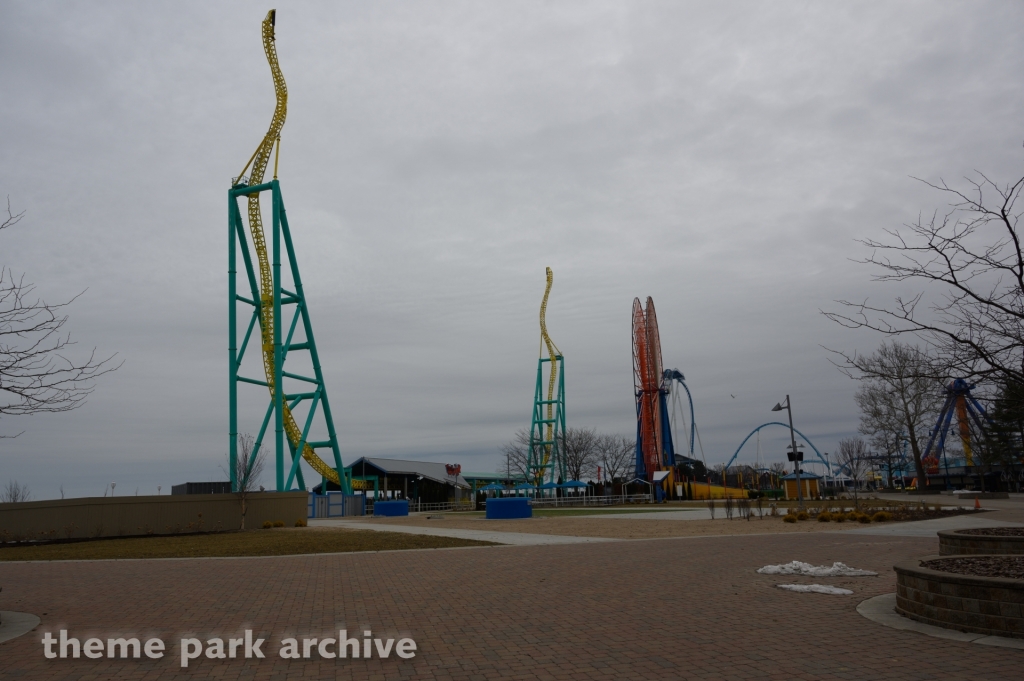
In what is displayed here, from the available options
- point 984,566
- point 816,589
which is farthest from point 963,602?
point 816,589

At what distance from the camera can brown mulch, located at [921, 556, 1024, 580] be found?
7.50 metres

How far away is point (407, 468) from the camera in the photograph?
213 ft

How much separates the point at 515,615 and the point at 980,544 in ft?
24.2

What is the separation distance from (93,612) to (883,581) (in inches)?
402

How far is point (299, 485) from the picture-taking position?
41281 millimetres

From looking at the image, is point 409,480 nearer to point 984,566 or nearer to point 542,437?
point 542,437

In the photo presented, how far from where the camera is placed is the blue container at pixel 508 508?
33.4m

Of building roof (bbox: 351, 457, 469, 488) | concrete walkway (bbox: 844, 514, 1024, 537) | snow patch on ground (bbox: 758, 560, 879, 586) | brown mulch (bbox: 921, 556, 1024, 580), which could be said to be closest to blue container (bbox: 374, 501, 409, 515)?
building roof (bbox: 351, 457, 469, 488)

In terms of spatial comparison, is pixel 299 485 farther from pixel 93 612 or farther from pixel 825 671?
pixel 825 671

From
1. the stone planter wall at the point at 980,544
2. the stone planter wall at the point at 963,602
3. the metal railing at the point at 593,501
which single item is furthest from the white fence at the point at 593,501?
the stone planter wall at the point at 963,602

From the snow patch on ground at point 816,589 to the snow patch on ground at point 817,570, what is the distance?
125cm

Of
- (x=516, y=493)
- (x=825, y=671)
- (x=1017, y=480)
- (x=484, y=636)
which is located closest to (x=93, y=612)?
(x=484, y=636)

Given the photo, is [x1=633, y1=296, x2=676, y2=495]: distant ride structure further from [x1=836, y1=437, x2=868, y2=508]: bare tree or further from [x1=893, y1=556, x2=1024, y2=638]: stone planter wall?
[x1=893, y1=556, x2=1024, y2=638]: stone planter wall

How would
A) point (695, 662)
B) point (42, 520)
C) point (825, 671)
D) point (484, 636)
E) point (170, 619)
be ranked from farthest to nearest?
point (42, 520) → point (170, 619) → point (484, 636) → point (695, 662) → point (825, 671)
